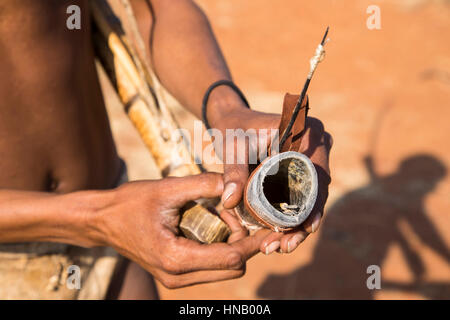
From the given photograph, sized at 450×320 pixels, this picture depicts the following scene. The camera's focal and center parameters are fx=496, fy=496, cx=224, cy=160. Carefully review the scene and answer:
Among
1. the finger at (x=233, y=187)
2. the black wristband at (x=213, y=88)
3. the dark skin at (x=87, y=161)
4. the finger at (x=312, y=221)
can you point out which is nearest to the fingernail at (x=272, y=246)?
the dark skin at (x=87, y=161)

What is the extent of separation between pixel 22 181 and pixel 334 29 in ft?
23.7

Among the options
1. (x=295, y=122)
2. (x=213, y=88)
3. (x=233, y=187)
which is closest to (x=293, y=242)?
(x=233, y=187)

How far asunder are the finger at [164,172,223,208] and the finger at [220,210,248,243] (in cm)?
27

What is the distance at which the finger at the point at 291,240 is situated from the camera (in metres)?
1.63

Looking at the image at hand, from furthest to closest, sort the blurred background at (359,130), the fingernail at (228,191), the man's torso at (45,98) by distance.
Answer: the blurred background at (359,130) < the man's torso at (45,98) < the fingernail at (228,191)

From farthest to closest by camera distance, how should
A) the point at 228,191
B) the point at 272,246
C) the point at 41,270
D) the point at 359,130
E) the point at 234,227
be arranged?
the point at 359,130, the point at 41,270, the point at 234,227, the point at 272,246, the point at 228,191

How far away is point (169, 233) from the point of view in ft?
5.40

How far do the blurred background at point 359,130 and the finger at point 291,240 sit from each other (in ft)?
8.22

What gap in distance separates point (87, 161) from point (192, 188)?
0.72m

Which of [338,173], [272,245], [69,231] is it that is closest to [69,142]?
[69,231]

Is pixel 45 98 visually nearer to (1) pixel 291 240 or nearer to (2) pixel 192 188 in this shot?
(2) pixel 192 188

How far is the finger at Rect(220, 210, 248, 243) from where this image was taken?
1841 millimetres

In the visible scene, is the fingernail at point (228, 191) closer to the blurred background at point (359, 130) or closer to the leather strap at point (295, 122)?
the leather strap at point (295, 122)

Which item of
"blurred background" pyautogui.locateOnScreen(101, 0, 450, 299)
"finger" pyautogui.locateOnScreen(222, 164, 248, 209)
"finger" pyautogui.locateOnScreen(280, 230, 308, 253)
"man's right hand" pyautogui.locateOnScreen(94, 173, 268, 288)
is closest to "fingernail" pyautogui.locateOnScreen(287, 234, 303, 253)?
"finger" pyautogui.locateOnScreen(280, 230, 308, 253)
